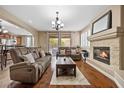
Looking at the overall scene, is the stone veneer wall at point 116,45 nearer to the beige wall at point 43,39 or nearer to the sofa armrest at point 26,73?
the sofa armrest at point 26,73

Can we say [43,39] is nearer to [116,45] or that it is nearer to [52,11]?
[52,11]

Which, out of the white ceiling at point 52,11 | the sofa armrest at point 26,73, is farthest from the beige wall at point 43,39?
the sofa armrest at point 26,73

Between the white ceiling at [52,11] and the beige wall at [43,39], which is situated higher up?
the white ceiling at [52,11]

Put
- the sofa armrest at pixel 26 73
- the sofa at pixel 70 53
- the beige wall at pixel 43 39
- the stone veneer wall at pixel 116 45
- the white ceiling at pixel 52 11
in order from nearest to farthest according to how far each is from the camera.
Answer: the sofa armrest at pixel 26 73 < the stone veneer wall at pixel 116 45 < the white ceiling at pixel 52 11 < the sofa at pixel 70 53 < the beige wall at pixel 43 39

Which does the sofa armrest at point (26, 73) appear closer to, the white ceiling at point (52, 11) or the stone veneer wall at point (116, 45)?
the stone veneer wall at point (116, 45)

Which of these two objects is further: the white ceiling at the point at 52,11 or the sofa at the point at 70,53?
the sofa at the point at 70,53

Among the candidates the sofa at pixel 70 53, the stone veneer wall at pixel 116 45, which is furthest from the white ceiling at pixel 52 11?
the sofa at pixel 70 53

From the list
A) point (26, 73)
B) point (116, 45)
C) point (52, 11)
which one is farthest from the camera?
point (52, 11)

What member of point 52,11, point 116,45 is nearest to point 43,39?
point 52,11

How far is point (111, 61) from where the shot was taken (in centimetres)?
488

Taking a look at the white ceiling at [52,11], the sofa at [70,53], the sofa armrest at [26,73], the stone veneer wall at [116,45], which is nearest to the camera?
the sofa armrest at [26,73]

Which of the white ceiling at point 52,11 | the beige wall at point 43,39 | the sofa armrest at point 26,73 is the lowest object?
the sofa armrest at point 26,73

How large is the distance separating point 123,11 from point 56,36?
31.3 ft
